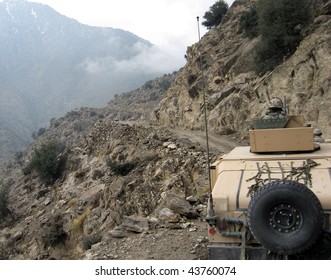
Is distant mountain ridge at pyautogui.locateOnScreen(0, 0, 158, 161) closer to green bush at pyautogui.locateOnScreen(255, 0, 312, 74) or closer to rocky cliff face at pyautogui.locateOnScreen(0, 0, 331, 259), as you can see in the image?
rocky cliff face at pyautogui.locateOnScreen(0, 0, 331, 259)

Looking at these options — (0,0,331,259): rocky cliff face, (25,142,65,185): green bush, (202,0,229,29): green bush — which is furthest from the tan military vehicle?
(202,0,229,29): green bush

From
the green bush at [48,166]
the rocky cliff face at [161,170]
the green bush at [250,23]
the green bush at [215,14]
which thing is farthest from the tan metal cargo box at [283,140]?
the green bush at [215,14]

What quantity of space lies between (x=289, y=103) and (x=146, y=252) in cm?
1149

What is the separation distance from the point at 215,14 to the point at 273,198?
3671 centimetres

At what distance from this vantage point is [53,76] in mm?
170750

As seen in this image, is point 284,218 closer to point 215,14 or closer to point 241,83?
point 241,83

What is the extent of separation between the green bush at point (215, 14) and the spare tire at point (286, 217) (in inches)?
1430

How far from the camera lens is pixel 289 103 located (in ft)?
57.4

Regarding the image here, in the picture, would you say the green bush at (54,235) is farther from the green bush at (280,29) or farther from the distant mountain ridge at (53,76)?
the distant mountain ridge at (53,76)

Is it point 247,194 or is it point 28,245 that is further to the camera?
point 28,245

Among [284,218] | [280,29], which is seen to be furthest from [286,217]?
[280,29]

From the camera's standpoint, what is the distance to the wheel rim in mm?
5070

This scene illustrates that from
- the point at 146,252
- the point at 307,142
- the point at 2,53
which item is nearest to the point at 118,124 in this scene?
the point at 146,252
